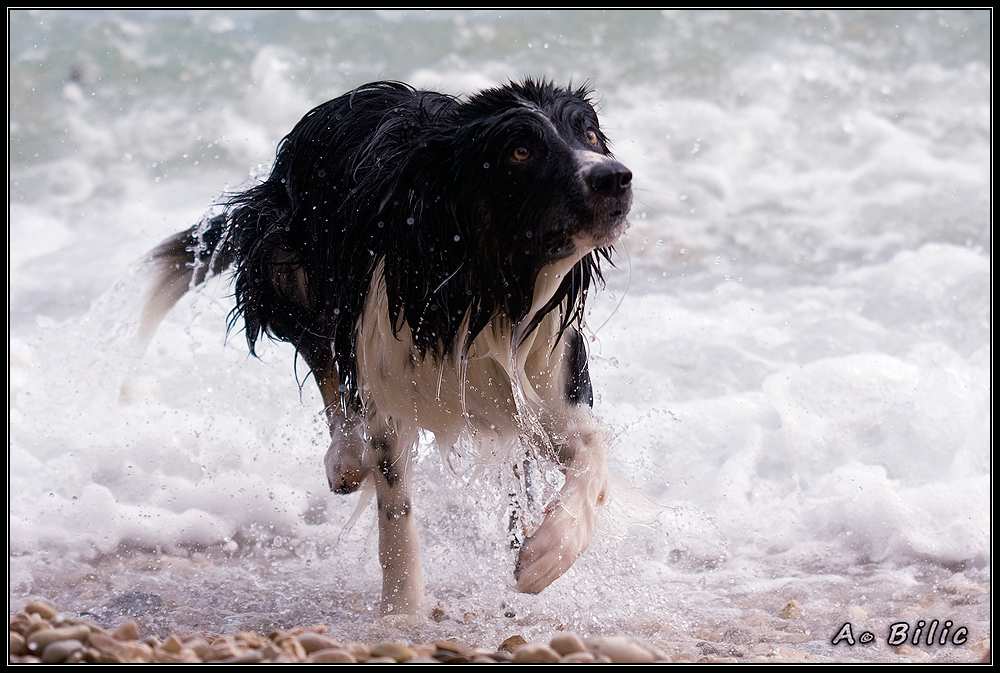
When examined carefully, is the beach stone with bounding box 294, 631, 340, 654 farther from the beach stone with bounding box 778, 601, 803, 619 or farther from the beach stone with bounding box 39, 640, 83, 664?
the beach stone with bounding box 778, 601, 803, 619

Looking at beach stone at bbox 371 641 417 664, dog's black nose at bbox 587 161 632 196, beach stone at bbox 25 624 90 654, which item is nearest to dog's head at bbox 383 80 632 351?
dog's black nose at bbox 587 161 632 196

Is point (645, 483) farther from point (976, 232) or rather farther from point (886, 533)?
point (976, 232)

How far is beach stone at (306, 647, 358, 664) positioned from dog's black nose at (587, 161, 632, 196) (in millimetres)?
1185

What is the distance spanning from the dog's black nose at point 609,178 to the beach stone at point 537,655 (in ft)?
3.40

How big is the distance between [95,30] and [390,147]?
23.3ft

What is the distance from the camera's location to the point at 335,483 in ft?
10.2

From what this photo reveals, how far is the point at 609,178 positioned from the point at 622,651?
3.45 ft

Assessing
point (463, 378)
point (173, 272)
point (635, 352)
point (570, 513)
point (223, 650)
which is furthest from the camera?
point (635, 352)

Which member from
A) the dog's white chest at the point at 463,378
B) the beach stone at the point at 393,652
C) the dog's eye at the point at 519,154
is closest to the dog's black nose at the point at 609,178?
the dog's eye at the point at 519,154

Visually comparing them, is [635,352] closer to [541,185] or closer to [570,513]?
[570,513]

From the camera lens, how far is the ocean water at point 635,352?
3.05 meters

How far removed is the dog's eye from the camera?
225 centimetres

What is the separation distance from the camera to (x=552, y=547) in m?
2.43

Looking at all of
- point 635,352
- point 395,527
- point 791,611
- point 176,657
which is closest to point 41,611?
point 176,657
